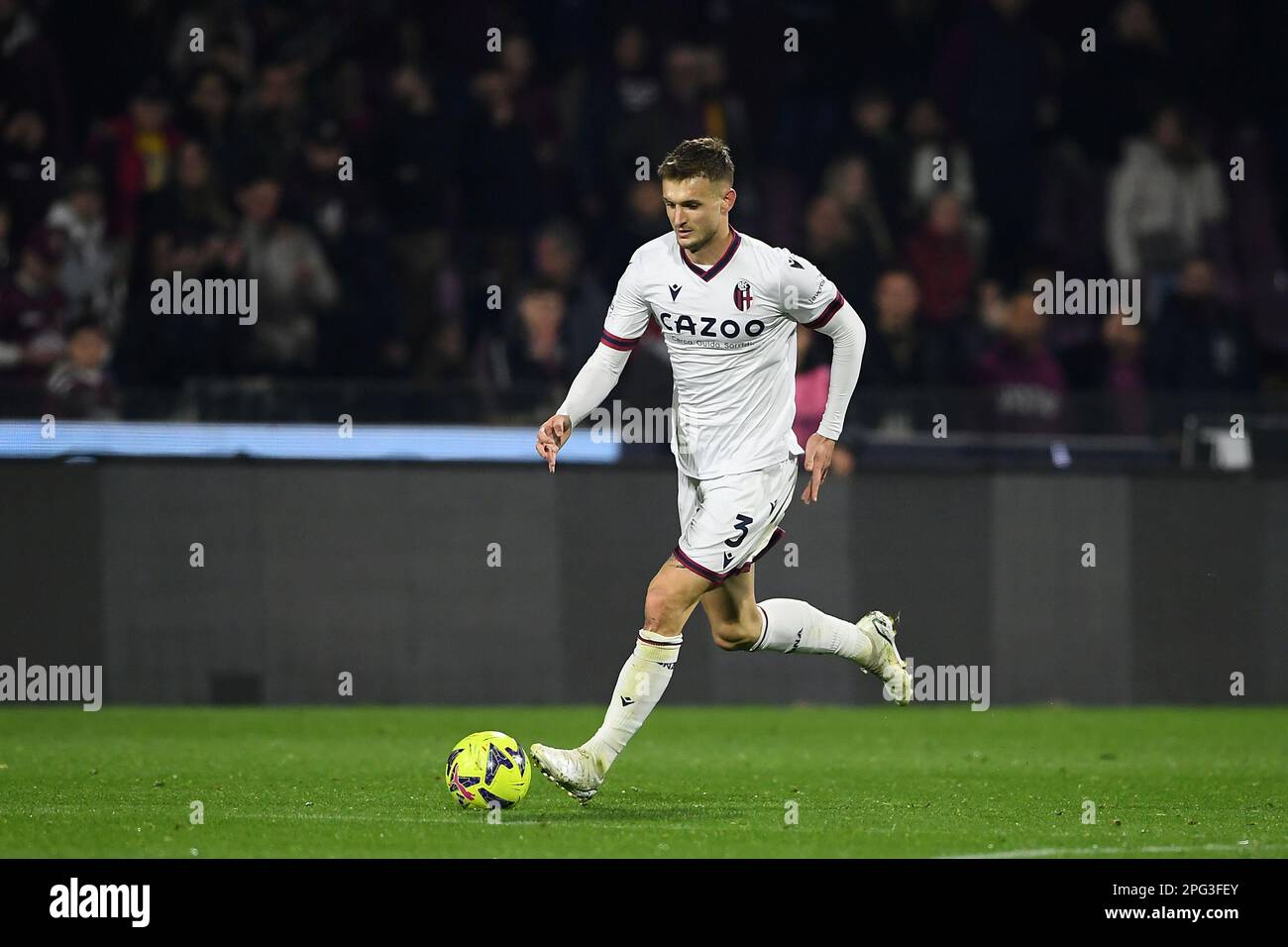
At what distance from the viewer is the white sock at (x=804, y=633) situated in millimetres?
8922

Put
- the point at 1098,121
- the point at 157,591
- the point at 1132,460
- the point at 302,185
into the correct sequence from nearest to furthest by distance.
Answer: the point at 157,591 → the point at 1132,460 → the point at 302,185 → the point at 1098,121

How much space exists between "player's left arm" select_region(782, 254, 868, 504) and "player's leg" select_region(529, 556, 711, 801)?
60cm

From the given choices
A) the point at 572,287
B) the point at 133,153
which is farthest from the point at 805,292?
the point at 133,153

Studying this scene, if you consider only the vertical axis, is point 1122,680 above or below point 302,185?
below

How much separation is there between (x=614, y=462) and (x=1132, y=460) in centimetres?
328

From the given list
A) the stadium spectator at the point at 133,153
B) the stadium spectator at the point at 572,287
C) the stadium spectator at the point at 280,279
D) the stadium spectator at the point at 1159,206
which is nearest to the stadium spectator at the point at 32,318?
the stadium spectator at the point at 133,153

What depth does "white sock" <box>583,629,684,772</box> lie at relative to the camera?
815 cm

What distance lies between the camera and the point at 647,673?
8211 millimetres

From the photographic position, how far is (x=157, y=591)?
41.8 feet

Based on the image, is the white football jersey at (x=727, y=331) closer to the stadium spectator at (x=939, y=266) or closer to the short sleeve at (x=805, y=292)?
the short sleeve at (x=805, y=292)

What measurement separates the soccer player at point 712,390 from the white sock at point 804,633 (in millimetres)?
274
